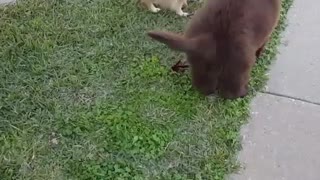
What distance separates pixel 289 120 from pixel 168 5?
42.3 inches

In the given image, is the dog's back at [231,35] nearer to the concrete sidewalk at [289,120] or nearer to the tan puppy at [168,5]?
the concrete sidewalk at [289,120]

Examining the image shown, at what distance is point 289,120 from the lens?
9.68ft

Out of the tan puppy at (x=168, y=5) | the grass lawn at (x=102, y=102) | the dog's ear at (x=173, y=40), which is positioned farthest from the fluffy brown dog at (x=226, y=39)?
the tan puppy at (x=168, y=5)

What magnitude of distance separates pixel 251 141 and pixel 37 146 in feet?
3.54

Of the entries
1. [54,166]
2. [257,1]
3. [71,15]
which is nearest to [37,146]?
[54,166]

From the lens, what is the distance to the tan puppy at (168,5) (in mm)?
3461

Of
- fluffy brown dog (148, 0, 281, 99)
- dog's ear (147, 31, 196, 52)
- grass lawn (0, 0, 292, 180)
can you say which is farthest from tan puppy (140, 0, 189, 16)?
dog's ear (147, 31, 196, 52)

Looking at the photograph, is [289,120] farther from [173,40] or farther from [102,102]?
[102,102]

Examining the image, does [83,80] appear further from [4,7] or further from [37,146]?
[4,7]

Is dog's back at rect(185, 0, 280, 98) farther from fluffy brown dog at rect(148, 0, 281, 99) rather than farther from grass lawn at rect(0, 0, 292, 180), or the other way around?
grass lawn at rect(0, 0, 292, 180)

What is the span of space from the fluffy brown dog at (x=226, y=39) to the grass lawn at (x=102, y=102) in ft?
0.71

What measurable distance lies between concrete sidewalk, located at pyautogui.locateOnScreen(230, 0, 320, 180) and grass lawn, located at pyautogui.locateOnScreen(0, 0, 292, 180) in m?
0.07

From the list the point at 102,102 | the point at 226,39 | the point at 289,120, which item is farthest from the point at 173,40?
the point at 289,120

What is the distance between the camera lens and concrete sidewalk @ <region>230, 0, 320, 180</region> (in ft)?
8.98
